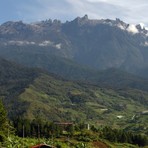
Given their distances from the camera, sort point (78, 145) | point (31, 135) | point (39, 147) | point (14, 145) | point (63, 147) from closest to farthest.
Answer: point (39, 147) → point (14, 145) → point (63, 147) → point (78, 145) → point (31, 135)

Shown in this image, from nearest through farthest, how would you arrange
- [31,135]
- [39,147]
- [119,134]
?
1. [39,147]
2. [31,135]
3. [119,134]

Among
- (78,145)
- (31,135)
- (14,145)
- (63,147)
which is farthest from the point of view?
(31,135)

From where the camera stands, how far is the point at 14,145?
379 ft

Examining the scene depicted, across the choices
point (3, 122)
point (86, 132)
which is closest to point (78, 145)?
point (3, 122)

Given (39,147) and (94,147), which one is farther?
(94,147)

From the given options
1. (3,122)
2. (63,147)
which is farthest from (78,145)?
(3,122)

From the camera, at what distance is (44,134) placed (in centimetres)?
18050

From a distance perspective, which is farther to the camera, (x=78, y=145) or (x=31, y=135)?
(x=31, y=135)

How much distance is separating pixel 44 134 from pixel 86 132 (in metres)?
18.0

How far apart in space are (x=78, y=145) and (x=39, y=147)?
137 feet

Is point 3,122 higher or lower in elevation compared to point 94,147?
higher

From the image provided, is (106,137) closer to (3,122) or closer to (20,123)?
(20,123)

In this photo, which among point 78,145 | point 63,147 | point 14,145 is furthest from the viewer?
point 78,145

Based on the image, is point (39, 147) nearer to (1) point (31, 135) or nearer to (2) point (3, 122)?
(2) point (3, 122)
